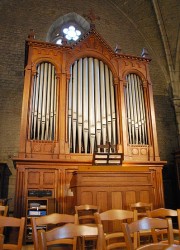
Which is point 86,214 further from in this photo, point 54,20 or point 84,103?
point 54,20

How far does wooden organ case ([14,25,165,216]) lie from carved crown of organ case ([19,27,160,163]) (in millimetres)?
25

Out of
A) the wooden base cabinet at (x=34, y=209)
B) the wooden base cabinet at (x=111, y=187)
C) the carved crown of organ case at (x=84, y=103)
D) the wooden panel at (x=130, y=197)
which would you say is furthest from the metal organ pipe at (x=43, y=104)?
the wooden panel at (x=130, y=197)

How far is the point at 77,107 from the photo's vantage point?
713 cm

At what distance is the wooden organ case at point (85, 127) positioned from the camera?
218 inches

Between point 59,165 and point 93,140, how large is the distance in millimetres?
1130

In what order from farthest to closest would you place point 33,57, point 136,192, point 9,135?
point 9,135 → point 33,57 → point 136,192

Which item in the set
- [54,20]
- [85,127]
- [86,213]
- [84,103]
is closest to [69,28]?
[54,20]

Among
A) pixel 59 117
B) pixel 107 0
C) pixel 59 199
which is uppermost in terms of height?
pixel 107 0

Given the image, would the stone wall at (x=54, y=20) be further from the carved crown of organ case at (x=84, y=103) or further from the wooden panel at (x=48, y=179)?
the wooden panel at (x=48, y=179)

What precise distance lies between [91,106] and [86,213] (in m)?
3.06

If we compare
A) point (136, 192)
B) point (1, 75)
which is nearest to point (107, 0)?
point (1, 75)

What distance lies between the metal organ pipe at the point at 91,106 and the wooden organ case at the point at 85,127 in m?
0.03

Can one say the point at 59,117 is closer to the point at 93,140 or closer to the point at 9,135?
the point at 93,140

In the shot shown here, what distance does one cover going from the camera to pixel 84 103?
23.7 ft
